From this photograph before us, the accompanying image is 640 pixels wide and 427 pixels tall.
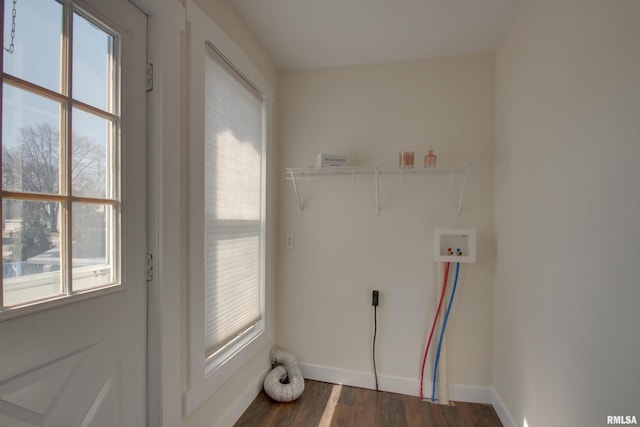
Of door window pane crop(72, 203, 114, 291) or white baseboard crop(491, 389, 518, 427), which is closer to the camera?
door window pane crop(72, 203, 114, 291)

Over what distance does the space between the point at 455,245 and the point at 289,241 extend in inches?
48.5

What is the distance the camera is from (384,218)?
2033 mm

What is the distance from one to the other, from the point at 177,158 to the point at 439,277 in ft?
5.88

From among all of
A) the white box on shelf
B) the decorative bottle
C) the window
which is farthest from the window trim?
the decorative bottle

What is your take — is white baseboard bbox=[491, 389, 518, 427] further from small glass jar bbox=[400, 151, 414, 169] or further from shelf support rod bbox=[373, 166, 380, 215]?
small glass jar bbox=[400, 151, 414, 169]

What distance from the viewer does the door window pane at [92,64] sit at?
34.2 inches

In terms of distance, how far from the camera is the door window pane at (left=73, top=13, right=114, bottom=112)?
87 cm

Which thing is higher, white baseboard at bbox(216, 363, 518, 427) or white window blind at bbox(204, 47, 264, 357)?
white window blind at bbox(204, 47, 264, 357)

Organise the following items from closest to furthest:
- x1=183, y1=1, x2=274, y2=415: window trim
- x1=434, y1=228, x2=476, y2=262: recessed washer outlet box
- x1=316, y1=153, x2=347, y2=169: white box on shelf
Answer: x1=183, y1=1, x2=274, y2=415: window trim
x1=434, y1=228, x2=476, y2=262: recessed washer outlet box
x1=316, y1=153, x2=347, y2=169: white box on shelf

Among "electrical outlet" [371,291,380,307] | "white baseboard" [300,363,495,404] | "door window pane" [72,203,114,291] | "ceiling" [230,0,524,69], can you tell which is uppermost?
"ceiling" [230,0,524,69]

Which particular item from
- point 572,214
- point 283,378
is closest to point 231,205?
point 283,378

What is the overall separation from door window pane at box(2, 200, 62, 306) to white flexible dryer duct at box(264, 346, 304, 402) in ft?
4.89

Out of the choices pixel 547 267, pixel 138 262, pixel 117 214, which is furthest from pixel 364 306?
pixel 117 214

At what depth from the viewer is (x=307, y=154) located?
85.1 inches
